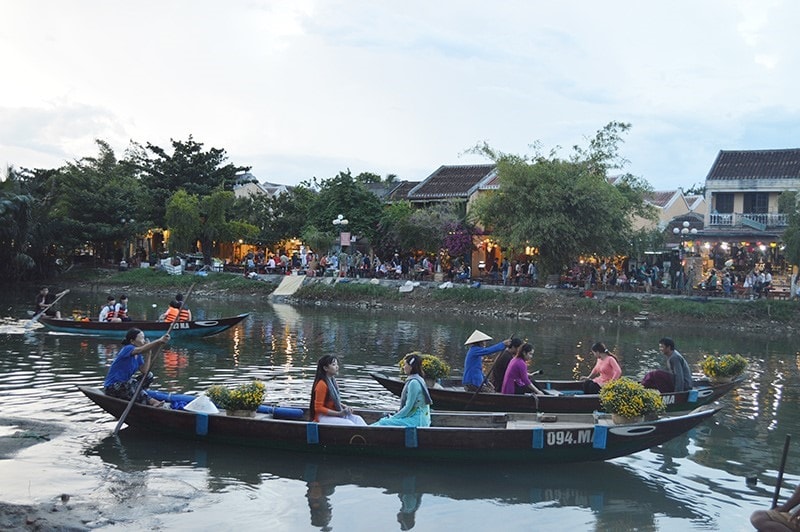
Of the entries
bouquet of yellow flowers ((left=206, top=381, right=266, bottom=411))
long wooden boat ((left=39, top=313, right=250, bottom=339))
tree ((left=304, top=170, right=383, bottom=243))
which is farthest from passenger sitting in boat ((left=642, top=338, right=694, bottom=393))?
tree ((left=304, top=170, right=383, bottom=243))

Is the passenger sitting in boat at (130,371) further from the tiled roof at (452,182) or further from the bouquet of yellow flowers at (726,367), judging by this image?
the tiled roof at (452,182)

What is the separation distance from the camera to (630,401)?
9680 mm

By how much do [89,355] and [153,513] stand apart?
35.1 ft

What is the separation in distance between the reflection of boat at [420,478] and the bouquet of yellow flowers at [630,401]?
82 cm

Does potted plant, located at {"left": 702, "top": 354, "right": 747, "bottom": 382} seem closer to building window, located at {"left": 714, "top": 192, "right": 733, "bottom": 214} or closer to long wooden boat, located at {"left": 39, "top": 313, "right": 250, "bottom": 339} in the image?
long wooden boat, located at {"left": 39, "top": 313, "right": 250, "bottom": 339}

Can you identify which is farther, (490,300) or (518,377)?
(490,300)

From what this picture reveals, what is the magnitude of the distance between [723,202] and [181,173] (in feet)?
94.1

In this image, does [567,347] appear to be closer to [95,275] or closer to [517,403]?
[517,403]

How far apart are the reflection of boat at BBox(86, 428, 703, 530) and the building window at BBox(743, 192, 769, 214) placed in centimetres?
2800

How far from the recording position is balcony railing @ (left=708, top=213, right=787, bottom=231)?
33.4m

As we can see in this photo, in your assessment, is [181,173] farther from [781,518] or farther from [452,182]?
[781,518]

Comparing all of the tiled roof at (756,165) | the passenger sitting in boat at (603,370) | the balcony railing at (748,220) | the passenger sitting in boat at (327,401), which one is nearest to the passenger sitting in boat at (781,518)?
the passenger sitting in boat at (327,401)

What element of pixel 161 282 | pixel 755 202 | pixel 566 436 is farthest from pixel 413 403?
pixel 161 282

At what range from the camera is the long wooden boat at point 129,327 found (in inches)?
744
